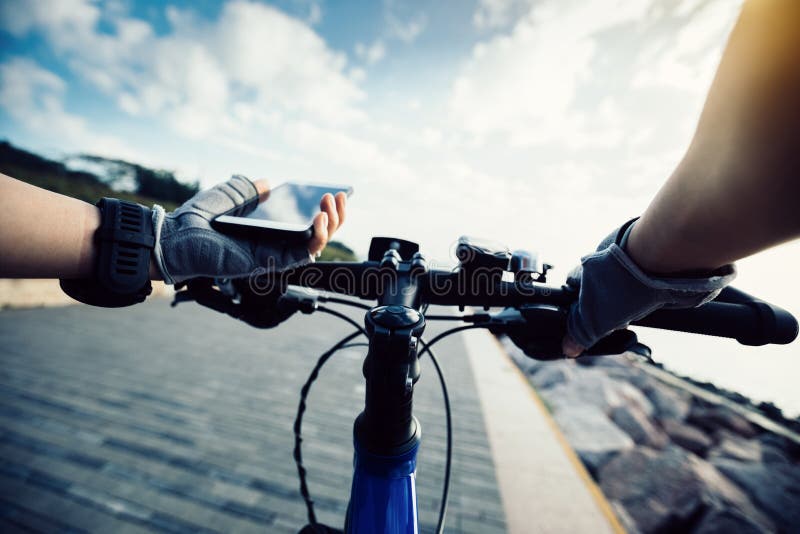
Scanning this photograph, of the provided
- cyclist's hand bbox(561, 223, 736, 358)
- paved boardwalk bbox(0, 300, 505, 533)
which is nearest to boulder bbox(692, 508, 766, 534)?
paved boardwalk bbox(0, 300, 505, 533)

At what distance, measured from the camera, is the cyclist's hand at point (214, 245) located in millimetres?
826

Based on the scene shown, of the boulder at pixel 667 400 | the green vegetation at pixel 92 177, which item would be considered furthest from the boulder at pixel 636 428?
the green vegetation at pixel 92 177

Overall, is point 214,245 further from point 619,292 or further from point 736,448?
point 736,448

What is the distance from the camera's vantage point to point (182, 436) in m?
3.52

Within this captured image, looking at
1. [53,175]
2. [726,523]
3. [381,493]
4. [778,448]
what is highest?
[53,175]

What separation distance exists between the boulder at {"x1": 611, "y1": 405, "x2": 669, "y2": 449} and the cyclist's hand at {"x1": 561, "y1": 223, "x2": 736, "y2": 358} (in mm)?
7193

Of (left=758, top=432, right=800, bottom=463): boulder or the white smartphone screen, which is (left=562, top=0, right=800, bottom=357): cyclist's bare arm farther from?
(left=758, top=432, right=800, bottom=463): boulder

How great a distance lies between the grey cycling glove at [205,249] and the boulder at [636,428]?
7.75 meters

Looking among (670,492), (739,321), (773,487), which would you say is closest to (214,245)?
(739,321)

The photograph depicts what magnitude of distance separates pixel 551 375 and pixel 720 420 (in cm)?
392

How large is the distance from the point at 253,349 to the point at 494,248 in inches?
258

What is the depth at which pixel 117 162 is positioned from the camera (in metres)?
16.0

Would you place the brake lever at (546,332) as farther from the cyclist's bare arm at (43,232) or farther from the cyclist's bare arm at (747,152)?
the cyclist's bare arm at (43,232)

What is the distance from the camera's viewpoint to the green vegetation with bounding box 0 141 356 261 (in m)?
11.1
